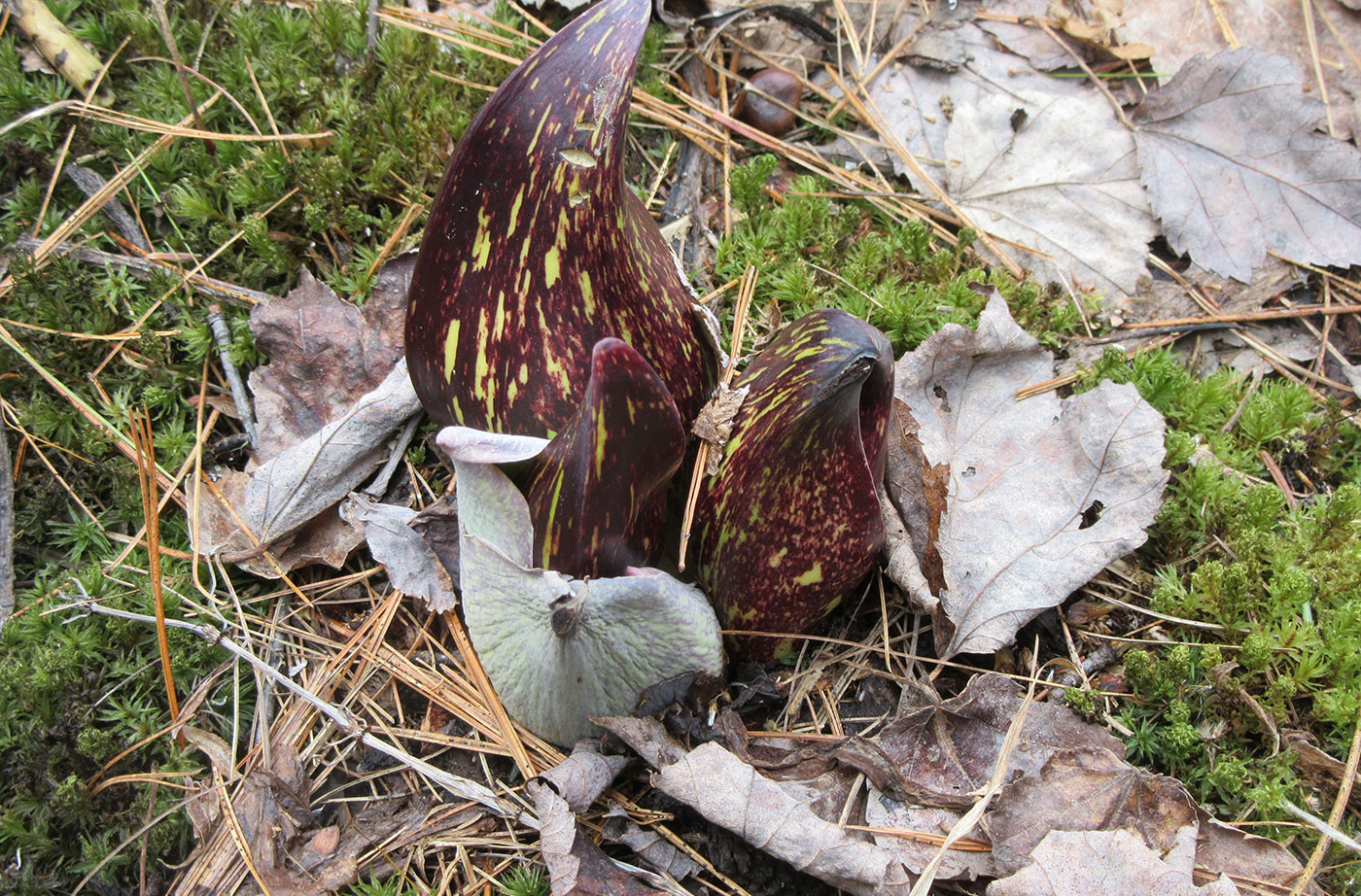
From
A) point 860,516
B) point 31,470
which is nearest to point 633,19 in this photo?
point 860,516

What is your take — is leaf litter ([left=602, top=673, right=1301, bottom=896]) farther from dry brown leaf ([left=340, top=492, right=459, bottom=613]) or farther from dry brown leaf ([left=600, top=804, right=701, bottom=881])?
dry brown leaf ([left=340, top=492, right=459, bottom=613])

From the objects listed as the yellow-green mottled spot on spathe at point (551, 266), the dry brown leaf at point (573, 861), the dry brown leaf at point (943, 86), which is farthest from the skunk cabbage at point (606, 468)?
the dry brown leaf at point (943, 86)

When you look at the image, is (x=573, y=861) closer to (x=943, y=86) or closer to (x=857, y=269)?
(x=857, y=269)

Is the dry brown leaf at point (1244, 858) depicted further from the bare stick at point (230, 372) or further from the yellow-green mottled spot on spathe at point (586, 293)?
the bare stick at point (230, 372)

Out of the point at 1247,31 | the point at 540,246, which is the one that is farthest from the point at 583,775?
the point at 1247,31

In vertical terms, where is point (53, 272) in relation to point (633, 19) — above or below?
below

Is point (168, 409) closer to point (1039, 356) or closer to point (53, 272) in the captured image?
point (53, 272)
